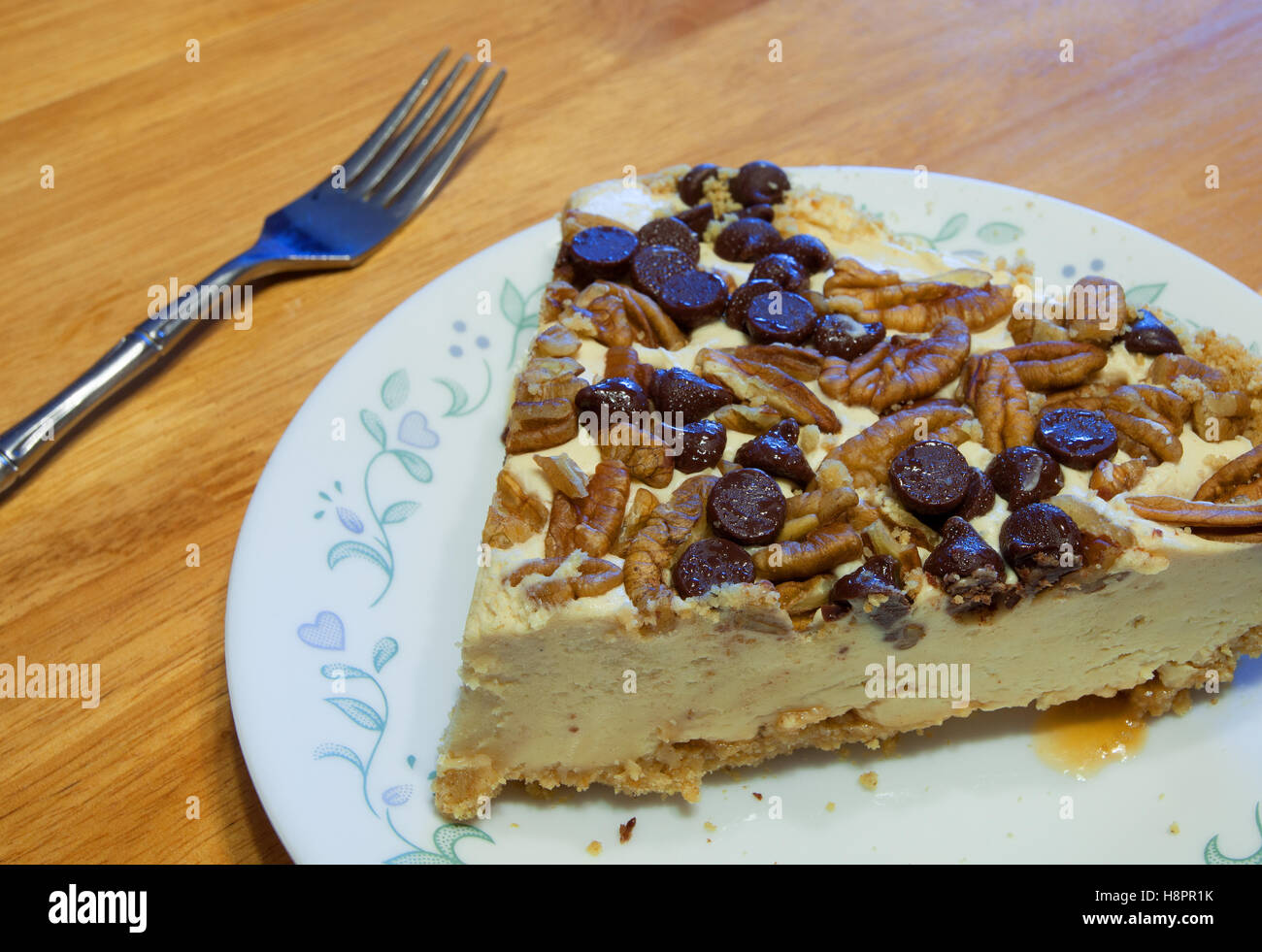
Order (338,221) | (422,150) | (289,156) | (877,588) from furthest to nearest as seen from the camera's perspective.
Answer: (289,156) < (422,150) < (338,221) < (877,588)

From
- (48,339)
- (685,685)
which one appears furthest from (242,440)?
(685,685)

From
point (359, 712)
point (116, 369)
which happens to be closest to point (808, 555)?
point (359, 712)

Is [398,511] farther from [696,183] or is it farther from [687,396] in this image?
[696,183]

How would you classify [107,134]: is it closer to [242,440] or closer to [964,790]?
[242,440]

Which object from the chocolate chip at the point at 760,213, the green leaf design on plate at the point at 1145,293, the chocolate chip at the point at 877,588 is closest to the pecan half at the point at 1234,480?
the chocolate chip at the point at 877,588

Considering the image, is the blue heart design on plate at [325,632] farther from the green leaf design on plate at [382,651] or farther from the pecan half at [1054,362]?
the pecan half at [1054,362]
